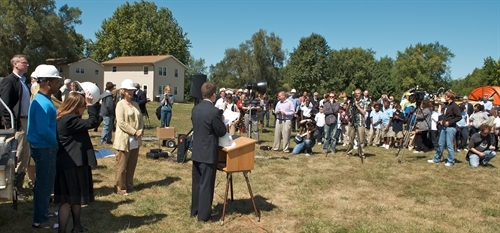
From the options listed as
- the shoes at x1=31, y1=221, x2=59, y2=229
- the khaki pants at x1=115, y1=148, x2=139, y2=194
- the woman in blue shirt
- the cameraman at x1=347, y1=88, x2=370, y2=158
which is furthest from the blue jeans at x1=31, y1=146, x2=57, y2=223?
the woman in blue shirt

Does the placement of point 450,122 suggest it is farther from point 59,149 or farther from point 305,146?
point 59,149

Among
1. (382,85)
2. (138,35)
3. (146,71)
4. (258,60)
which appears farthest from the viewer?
(258,60)

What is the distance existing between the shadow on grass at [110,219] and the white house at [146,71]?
139 ft

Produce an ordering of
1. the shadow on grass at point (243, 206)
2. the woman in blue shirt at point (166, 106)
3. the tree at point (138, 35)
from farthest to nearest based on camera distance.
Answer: the tree at point (138, 35) < the woman in blue shirt at point (166, 106) < the shadow on grass at point (243, 206)

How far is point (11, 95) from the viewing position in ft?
17.4

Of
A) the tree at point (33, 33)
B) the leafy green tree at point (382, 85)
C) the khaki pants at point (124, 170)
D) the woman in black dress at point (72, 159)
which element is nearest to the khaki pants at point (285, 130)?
the khaki pants at point (124, 170)

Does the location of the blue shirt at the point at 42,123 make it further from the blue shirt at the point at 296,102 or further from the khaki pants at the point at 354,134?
the blue shirt at the point at 296,102

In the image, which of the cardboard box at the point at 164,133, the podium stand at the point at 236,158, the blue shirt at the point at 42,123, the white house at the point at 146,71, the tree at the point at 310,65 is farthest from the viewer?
the tree at the point at 310,65

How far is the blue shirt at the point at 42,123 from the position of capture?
164 inches

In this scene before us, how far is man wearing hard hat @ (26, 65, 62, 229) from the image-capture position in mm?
4180

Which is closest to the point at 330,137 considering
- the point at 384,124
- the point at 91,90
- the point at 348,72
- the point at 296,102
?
the point at 384,124

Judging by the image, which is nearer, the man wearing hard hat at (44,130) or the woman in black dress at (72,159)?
the man wearing hard hat at (44,130)

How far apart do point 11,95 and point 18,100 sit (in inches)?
5.1

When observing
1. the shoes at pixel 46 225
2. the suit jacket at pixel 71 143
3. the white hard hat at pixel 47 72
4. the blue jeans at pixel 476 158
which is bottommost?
the shoes at pixel 46 225
